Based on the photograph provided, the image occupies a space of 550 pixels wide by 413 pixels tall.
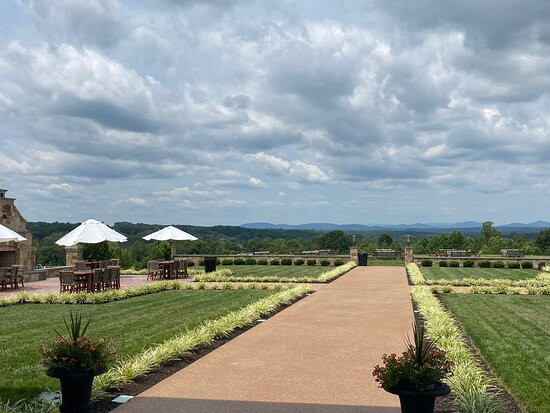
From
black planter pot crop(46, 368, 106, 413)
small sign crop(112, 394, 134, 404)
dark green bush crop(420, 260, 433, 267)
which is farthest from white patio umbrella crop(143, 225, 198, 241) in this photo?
black planter pot crop(46, 368, 106, 413)

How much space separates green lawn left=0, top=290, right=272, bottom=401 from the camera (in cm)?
679

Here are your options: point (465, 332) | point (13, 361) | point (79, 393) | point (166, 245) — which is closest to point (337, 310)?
point (465, 332)

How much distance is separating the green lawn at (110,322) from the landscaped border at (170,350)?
64 centimetres

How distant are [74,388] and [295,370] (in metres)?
3.00

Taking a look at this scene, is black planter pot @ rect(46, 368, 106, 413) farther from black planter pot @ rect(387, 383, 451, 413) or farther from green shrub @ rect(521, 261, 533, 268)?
green shrub @ rect(521, 261, 533, 268)

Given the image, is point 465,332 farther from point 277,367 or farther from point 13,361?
point 13,361

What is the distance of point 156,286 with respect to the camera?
1761 cm

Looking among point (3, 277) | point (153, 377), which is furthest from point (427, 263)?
point (153, 377)

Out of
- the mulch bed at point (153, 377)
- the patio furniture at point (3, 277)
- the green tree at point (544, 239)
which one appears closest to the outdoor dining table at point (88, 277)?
the patio furniture at point (3, 277)

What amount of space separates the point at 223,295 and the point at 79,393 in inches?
429

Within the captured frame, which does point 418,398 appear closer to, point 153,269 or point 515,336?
point 515,336

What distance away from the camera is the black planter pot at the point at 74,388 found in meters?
5.10

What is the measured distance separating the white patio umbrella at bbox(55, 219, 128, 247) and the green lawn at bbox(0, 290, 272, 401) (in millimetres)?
3589

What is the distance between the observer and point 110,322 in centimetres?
1101
